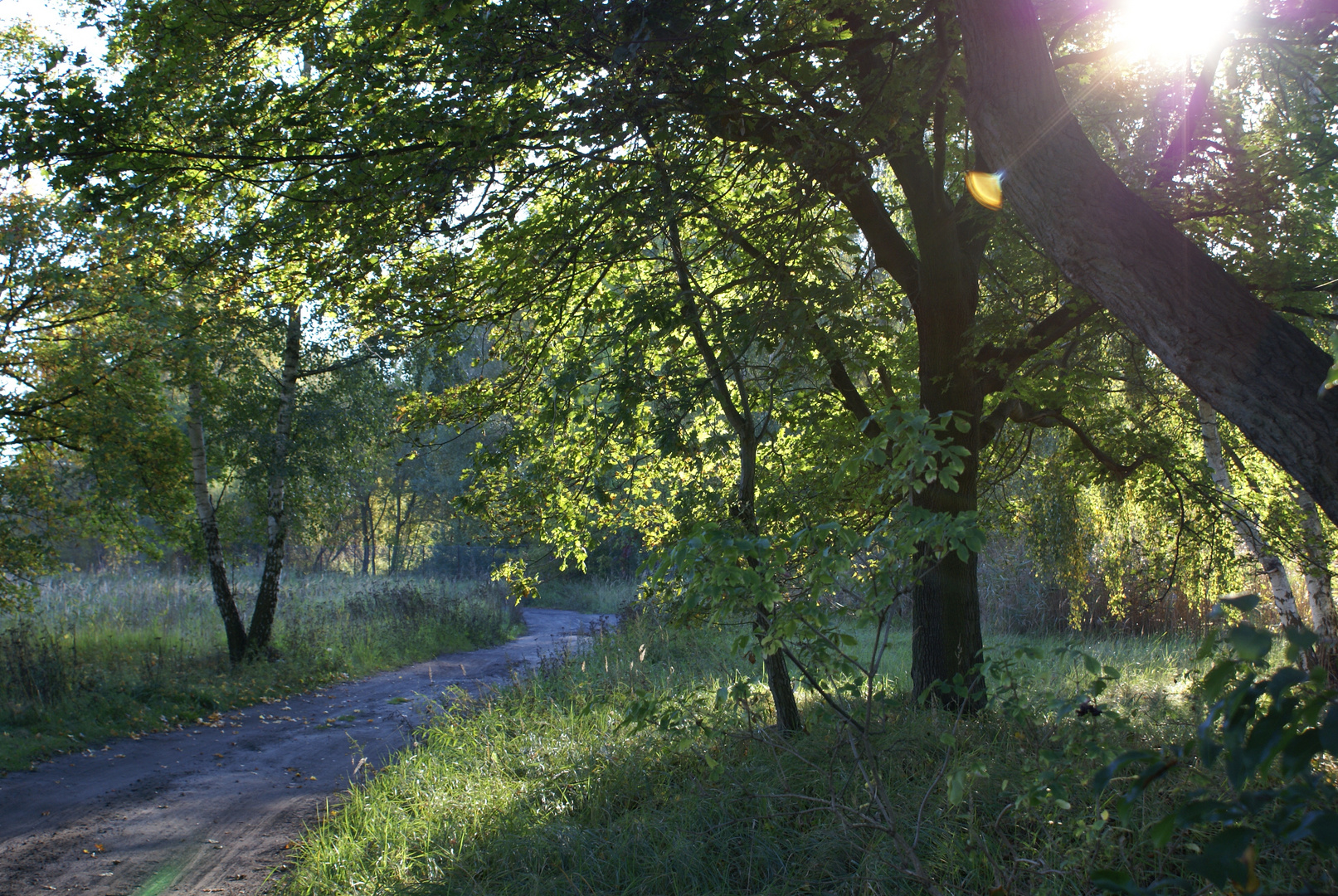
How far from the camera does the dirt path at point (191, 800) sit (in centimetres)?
519

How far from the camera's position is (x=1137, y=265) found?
10.6ft

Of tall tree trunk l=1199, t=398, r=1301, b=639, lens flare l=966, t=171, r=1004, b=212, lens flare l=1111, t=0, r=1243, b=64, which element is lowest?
tall tree trunk l=1199, t=398, r=1301, b=639

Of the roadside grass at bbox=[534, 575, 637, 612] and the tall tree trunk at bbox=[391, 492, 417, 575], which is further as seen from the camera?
the tall tree trunk at bbox=[391, 492, 417, 575]

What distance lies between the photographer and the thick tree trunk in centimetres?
292

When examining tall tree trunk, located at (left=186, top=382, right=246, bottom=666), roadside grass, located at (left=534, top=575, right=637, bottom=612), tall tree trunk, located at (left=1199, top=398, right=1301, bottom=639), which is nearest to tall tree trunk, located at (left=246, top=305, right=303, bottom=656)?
tall tree trunk, located at (left=186, top=382, right=246, bottom=666)

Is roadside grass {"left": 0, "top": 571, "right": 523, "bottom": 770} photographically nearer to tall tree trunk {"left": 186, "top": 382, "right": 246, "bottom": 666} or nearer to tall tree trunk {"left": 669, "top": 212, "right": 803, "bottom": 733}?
tall tree trunk {"left": 186, "top": 382, "right": 246, "bottom": 666}

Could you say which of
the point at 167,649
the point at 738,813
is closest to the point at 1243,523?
the point at 738,813

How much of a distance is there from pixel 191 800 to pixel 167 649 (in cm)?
601

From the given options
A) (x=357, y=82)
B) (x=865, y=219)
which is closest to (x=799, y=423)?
(x=865, y=219)

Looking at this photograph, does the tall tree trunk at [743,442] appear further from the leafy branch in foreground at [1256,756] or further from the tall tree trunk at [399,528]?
the tall tree trunk at [399,528]

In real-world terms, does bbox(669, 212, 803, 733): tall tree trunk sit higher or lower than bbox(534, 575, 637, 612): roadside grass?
higher

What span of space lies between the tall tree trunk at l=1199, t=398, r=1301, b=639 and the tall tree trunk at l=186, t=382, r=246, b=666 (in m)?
13.1

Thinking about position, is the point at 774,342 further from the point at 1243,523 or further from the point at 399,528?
the point at 399,528

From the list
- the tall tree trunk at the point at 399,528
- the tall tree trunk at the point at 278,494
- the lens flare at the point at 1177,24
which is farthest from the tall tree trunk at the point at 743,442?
the tall tree trunk at the point at 399,528
